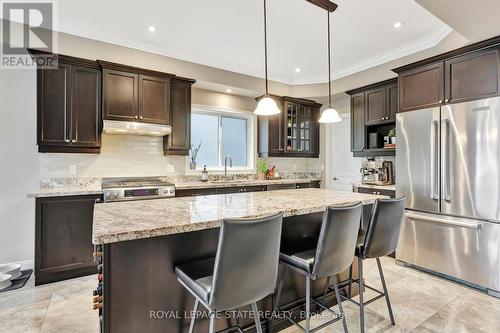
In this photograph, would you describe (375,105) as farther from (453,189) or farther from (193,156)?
(193,156)

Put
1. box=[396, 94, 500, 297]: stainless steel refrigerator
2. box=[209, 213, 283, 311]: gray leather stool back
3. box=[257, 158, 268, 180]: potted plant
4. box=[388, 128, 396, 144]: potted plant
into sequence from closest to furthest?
box=[209, 213, 283, 311]: gray leather stool back, box=[396, 94, 500, 297]: stainless steel refrigerator, box=[388, 128, 396, 144]: potted plant, box=[257, 158, 268, 180]: potted plant

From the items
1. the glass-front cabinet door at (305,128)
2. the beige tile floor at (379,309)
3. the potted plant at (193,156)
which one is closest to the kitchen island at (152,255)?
the beige tile floor at (379,309)

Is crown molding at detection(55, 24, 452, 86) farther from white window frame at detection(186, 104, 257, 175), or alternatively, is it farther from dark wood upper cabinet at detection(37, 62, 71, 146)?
white window frame at detection(186, 104, 257, 175)

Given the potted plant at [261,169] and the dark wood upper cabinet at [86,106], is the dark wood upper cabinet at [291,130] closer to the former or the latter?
the potted plant at [261,169]

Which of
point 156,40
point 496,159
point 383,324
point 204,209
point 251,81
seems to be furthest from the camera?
point 251,81

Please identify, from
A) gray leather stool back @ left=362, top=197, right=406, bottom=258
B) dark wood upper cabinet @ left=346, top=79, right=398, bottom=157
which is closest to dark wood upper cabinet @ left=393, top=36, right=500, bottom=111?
dark wood upper cabinet @ left=346, top=79, right=398, bottom=157

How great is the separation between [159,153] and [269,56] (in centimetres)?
225

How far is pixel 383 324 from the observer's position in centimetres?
218

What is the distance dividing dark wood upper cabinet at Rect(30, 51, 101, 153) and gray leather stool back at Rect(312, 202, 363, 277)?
3.01 m

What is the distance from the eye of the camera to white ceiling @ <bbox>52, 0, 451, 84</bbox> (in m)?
2.77

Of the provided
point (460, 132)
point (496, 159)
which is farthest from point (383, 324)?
point (460, 132)

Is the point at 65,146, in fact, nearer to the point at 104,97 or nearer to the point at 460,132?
the point at 104,97

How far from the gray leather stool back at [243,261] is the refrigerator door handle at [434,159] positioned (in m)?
2.49

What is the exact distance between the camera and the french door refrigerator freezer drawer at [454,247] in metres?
2.62
